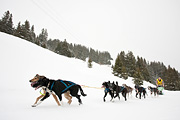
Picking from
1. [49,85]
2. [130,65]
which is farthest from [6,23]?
[130,65]

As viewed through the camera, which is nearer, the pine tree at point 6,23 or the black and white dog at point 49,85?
the black and white dog at point 49,85

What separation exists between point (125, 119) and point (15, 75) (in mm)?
10396

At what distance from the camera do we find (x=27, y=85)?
8844 mm

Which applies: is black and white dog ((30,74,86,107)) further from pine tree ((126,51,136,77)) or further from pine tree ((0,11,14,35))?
pine tree ((126,51,136,77))

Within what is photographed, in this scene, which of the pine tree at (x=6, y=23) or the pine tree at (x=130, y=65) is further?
the pine tree at (x=130, y=65)

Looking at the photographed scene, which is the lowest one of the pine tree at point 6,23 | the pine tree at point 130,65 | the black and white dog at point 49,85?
the black and white dog at point 49,85

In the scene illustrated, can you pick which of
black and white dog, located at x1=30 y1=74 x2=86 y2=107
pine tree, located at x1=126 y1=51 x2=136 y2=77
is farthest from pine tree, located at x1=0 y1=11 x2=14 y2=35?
pine tree, located at x1=126 y1=51 x2=136 y2=77

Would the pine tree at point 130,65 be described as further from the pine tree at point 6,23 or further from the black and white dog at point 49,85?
the pine tree at point 6,23

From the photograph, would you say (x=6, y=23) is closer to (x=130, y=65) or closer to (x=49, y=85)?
(x=49, y=85)

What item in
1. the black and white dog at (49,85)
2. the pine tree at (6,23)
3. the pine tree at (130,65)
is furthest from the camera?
the pine tree at (130,65)

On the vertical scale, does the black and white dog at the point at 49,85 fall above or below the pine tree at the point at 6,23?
below

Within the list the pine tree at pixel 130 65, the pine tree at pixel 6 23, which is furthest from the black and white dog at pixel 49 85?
the pine tree at pixel 130 65

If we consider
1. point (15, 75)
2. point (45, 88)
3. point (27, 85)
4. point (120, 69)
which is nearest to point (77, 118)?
point (45, 88)

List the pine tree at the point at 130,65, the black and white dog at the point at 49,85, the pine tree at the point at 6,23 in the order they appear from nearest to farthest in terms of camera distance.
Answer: the black and white dog at the point at 49,85
the pine tree at the point at 6,23
the pine tree at the point at 130,65
